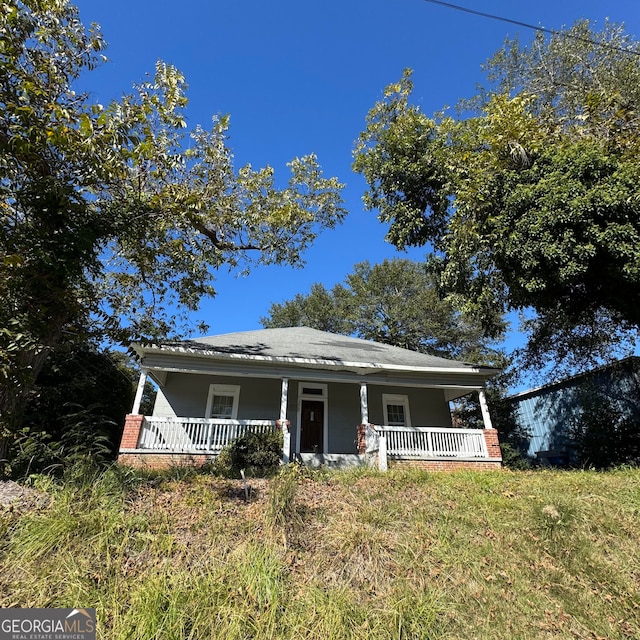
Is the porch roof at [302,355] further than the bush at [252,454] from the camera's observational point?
Yes

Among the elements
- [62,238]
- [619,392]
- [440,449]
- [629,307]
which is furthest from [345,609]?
[619,392]

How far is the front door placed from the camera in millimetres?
12594

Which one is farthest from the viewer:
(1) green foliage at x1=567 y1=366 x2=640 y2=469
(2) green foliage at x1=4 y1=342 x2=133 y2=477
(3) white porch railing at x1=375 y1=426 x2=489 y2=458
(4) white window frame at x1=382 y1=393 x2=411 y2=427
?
(4) white window frame at x1=382 y1=393 x2=411 y2=427

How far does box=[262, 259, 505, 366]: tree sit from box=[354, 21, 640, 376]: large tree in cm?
1064

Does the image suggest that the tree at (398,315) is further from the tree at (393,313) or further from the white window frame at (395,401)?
the white window frame at (395,401)

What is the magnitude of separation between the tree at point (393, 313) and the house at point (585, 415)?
7.83 metres

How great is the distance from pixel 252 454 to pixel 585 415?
39.0 feet

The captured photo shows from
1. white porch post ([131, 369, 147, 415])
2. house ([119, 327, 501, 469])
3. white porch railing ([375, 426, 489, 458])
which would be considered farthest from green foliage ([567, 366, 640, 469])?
white porch post ([131, 369, 147, 415])

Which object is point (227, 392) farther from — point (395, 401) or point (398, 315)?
point (398, 315)

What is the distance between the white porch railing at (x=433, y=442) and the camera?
10750mm

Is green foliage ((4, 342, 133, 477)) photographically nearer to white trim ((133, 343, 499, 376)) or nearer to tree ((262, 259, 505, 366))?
white trim ((133, 343, 499, 376))

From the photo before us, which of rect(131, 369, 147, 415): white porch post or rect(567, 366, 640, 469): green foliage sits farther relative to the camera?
A: rect(567, 366, 640, 469): green foliage

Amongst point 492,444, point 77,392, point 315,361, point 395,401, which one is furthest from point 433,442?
point 77,392

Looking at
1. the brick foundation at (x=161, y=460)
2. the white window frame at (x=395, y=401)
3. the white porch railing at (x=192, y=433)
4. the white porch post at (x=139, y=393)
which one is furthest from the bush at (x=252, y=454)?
the white window frame at (x=395, y=401)
